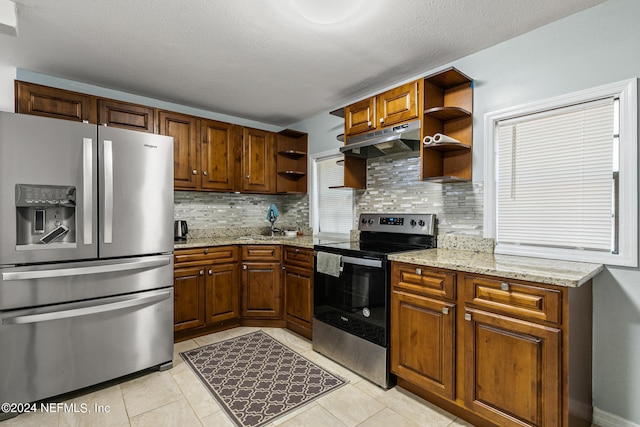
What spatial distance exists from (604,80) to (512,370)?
1.71 metres

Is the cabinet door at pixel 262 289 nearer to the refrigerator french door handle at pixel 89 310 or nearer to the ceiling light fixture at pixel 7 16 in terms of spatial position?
the refrigerator french door handle at pixel 89 310

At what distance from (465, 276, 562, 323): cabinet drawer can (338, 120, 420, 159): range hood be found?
1198 millimetres

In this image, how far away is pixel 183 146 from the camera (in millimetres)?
3232

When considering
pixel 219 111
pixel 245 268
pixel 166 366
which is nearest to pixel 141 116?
pixel 219 111

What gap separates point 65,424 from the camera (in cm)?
182

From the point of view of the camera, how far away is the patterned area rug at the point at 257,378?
197 centimetres

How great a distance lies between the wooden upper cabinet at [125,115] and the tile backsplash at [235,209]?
81 cm

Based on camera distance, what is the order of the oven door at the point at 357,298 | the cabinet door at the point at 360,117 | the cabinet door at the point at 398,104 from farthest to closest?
the cabinet door at the point at 360,117, the cabinet door at the point at 398,104, the oven door at the point at 357,298

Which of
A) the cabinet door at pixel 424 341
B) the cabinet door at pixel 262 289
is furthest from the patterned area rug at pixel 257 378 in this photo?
the cabinet door at pixel 424 341

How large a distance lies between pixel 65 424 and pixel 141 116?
2445 mm

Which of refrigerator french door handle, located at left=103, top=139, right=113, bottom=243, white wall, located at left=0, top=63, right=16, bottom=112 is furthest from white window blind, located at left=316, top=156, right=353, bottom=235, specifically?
white wall, located at left=0, top=63, right=16, bottom=112

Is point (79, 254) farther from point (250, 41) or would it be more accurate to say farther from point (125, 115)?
point (250, 41)

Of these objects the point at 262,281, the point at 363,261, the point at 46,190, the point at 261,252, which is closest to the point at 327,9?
the point at 363,261

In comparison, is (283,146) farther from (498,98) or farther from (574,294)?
(574,294)
